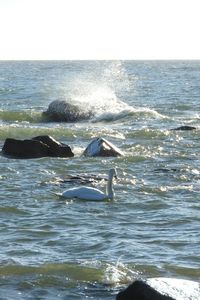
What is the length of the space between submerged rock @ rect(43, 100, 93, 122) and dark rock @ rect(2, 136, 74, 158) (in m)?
12.2

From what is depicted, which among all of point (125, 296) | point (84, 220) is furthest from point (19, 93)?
point (125, 296)

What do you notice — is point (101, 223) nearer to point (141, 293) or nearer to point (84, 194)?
point (84, 194)

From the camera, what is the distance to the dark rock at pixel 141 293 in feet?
28.4

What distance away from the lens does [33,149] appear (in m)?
20.8

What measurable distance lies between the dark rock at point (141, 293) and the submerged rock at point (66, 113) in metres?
24.6

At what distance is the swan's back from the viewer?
15.0m

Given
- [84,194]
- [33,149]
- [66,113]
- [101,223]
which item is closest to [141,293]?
[101,223]

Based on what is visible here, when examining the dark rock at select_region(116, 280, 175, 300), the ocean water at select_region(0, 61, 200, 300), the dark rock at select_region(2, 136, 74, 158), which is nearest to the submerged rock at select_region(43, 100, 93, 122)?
the ocean water at select_region(0, 61, 200, 300)

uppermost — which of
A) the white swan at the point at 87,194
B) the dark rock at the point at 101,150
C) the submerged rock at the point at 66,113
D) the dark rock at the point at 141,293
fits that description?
the dark rock at the point at 141,293

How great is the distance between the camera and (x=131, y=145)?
2395 cm

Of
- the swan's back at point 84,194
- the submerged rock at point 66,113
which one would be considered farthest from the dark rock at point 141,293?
the submerged rock at point 66,113

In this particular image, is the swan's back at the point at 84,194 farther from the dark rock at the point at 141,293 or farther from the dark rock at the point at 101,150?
the dark rock at the point at 141,293

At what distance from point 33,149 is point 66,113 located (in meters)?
13.1

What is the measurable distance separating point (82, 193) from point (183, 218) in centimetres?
229
